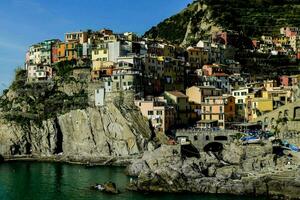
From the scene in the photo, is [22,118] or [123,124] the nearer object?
[123,124]

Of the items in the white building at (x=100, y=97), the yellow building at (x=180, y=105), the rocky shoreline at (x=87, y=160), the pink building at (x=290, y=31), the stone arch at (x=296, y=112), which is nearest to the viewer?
the stone arch at (x=296, y=112)

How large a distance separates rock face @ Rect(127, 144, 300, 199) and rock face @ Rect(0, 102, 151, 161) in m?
10.9

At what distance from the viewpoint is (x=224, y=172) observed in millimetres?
54531

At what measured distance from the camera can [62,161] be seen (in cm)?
7281

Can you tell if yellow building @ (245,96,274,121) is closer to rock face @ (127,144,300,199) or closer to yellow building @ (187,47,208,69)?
rock face @ (127,144,300,199)

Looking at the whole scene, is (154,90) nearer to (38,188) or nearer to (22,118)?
(22,118)

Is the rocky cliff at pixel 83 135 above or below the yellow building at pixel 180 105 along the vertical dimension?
below

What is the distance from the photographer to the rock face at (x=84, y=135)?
70562 millimetres

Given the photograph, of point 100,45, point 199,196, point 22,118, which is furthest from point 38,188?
point 100,45

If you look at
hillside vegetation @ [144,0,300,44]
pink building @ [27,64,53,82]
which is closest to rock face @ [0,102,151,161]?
pink building @ [27,64,53,82]

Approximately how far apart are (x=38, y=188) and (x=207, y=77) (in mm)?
37528

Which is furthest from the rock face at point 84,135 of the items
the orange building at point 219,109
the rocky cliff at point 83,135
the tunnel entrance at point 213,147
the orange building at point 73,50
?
the orange building at point 73,50

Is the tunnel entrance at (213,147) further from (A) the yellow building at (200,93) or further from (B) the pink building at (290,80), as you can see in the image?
(B) the pink building at (290,80)

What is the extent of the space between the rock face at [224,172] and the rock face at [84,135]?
10.9 meters
